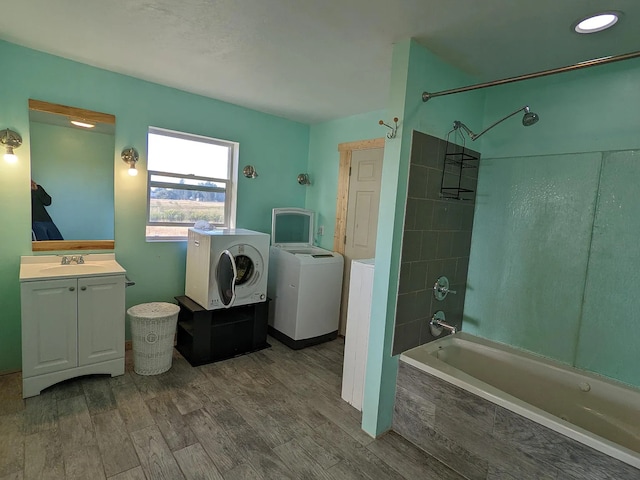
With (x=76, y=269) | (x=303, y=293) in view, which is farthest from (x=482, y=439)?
(x=76, y=269)

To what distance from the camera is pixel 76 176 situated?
2730 mm

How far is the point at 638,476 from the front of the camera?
4.44 ft

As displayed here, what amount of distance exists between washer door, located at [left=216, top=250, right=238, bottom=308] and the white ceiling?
148 cm

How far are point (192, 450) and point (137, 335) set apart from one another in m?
1.11

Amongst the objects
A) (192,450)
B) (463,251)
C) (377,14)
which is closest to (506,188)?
(463,251)

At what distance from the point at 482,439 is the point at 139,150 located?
330cm

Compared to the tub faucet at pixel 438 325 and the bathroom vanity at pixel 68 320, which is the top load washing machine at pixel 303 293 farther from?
the bathroom vanity at pixel 68 320

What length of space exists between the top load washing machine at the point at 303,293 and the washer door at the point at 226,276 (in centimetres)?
62

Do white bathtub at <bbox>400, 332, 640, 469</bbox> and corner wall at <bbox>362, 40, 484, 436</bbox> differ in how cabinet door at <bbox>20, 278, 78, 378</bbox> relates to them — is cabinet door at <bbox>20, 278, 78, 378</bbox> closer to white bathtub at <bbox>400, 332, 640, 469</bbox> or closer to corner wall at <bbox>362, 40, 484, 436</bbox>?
corner wall at <bbox>362, 40, 484, 436</bbox>

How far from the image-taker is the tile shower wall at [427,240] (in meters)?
2.10

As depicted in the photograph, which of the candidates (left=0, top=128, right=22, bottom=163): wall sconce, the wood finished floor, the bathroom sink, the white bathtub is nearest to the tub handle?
the white bathtub

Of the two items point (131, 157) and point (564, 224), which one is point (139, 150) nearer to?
point (131, 157)

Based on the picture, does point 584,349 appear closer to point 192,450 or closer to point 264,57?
point 192,450

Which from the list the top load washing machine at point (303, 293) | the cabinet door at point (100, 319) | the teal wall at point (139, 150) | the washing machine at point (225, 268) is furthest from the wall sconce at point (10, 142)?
the top load washing machine at point (303, 293)
